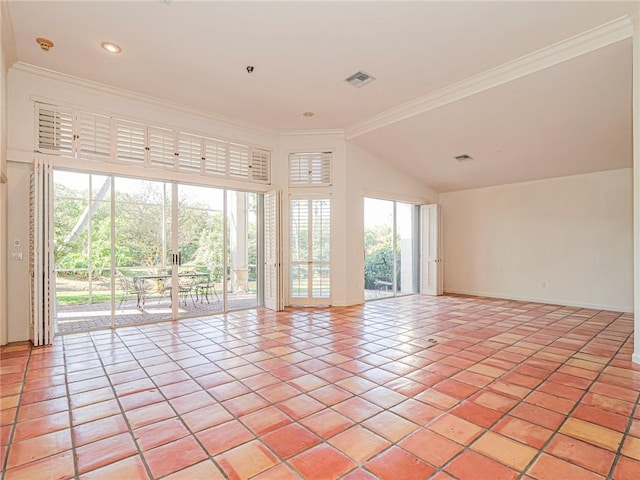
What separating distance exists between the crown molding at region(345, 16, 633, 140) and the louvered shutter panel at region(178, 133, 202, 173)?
9.97ft

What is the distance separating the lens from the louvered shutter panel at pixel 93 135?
457 centimetres

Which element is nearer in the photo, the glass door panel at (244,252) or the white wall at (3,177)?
the white wall at (3,177)

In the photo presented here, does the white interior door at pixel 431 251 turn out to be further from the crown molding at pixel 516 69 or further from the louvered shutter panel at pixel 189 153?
the louvered shutter panel at pixel 189 153

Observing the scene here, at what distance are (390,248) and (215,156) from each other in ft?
14.2

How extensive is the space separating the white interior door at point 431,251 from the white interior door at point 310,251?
296cm

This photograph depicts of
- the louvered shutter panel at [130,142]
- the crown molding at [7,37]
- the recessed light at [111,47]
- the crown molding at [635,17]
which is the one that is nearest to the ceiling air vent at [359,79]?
the crown molding at [635,17]

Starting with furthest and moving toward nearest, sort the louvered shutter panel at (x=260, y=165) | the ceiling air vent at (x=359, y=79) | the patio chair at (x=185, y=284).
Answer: the louvered shutter panel at (x=260, y=165), the patio chair at (x=185, y=284), the ceiling air vent at (x=359, y=79)

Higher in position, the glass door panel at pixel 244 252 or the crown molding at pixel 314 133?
the crown molding at pixel 314 133

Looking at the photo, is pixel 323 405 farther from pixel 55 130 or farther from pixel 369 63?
pixel 55 130

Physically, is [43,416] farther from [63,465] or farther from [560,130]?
[560,130]

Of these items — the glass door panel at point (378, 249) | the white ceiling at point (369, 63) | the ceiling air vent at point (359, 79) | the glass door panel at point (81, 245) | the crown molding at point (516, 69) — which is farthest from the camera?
the glass door panel at point (378, 249)

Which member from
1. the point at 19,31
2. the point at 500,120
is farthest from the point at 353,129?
the point at 19,31

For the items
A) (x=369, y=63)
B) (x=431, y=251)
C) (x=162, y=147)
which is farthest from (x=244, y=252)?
(x=431, y=251)

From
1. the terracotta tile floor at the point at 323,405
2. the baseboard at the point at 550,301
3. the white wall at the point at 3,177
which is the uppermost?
the white wall at the point at 3,177
